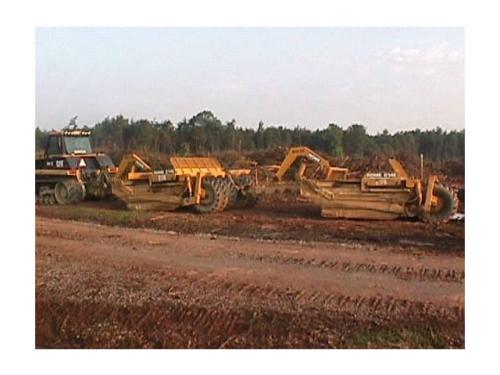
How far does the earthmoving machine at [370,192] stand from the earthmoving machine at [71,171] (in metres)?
2.91

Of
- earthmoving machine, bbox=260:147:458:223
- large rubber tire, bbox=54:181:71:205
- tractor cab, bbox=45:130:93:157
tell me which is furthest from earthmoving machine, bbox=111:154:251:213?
large rubber tire, bbox=54:181:71:205

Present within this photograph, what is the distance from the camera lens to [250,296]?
8.41m

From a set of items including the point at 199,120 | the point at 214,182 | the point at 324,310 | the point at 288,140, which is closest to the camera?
the point at 324,310

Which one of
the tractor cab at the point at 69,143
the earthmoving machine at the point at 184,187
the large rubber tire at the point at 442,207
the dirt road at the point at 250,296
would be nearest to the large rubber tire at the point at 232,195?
the earthmoving machine at the point at 184,187

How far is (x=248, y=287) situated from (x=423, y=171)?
3.32 m

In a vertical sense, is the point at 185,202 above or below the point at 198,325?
above

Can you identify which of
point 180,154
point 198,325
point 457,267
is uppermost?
point 180,154

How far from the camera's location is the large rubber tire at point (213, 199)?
36.5ft

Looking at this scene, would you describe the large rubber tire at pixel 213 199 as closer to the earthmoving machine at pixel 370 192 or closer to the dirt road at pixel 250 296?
the earthmoving machine at pixel 370 192

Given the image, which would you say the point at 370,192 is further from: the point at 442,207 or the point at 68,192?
the point at 68,192

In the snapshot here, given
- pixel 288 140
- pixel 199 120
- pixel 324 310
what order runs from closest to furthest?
pixel 324 310 → pixel 199 120 → pixel 288 140

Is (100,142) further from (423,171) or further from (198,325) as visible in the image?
(423,171)

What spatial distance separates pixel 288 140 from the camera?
1018 centimetres

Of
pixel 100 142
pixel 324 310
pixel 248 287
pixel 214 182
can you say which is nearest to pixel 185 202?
pixel 214 182
